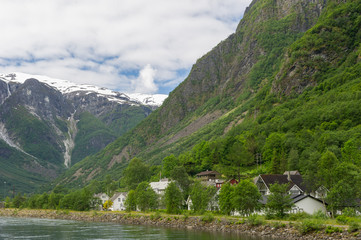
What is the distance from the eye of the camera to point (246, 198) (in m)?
73.4

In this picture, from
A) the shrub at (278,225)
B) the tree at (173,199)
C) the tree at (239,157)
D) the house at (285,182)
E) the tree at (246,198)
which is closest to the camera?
the shrub at (278,225)

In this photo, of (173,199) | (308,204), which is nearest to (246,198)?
(308,204)

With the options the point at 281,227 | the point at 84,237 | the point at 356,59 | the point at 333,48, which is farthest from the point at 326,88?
the point at 84,237

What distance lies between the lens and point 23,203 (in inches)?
6791

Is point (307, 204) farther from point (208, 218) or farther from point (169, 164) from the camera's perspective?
point (169, 164)

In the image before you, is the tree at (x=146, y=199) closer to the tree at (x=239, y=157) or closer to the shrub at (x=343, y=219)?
the tree at (x=239, y=157)

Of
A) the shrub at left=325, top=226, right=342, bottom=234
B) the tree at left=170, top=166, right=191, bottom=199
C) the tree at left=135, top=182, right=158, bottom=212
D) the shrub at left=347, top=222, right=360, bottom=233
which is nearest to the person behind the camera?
the shrub at left=347, top=222, right=360, bottom=233

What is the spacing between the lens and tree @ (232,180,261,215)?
73.7 metres

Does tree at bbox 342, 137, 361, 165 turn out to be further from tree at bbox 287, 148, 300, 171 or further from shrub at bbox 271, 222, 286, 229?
shrub at bbox 271, 222, 286, 229

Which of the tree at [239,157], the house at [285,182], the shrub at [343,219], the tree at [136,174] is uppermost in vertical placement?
the tree at [239,157]

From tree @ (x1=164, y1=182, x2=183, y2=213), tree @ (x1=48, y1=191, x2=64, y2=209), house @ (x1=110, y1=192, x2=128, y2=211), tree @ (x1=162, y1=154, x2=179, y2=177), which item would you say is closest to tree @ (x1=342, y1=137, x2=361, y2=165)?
tree @ (x1=164, y1=182, x2=183, y2=213)

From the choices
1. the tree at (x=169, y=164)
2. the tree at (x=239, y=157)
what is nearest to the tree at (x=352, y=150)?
the tree at (x=239, y=157)

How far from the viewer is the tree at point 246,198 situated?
242 feet

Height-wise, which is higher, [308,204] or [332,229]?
[308,204]
